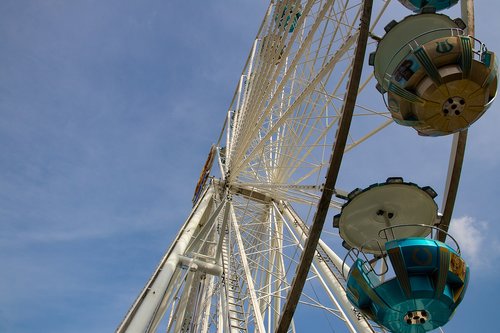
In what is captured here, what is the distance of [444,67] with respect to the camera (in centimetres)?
536

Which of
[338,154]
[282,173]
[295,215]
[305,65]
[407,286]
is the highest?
[305,65]

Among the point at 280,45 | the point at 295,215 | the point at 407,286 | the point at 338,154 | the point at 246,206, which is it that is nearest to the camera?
the point at 407,286

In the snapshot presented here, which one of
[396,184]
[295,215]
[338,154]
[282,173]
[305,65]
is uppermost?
[305,65]

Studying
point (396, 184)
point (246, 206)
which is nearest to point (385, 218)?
point (396, 184)

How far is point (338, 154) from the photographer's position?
16.7 feet

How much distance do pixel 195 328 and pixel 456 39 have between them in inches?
375

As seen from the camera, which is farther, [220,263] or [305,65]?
[305,65]

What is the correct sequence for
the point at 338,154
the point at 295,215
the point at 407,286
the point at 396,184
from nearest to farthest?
1. the point at 407,286
2. the point at 338,154
3. the point at 396,184
4. the point at 295,215

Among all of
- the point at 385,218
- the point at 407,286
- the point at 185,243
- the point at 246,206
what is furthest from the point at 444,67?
the point at 246,206

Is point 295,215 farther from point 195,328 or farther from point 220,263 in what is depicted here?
point 195,328

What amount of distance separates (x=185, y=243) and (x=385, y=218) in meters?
5.44

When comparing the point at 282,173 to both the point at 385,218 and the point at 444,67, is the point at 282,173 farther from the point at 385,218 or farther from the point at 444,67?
the point at 444,67

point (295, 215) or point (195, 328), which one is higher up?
point (295, 215)

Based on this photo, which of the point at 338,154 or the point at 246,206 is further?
the point at 246,206
